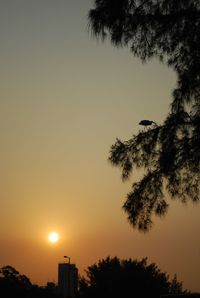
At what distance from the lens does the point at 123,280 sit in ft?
181

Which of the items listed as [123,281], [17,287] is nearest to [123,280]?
[123,281]

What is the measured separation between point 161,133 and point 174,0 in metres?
3.37

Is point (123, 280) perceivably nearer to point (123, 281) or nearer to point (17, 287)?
point (123, 281)

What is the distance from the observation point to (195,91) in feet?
44.5

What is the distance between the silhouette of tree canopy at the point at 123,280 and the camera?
5444cm

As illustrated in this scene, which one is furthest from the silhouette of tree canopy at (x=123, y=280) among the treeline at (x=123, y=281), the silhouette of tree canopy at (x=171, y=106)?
the silhouette of tree canopy at (x=171, y=106)

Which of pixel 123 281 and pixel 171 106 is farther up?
pixel 123 281

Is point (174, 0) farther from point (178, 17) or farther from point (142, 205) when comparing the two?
point (142, 205)

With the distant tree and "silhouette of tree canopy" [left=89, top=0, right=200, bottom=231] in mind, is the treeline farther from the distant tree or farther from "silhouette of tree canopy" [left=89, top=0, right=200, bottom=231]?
"silhouette of tree canopy" [left=89, top=0, right=200, bottom=231]

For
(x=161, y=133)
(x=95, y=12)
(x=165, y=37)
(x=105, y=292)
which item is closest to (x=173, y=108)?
(x=161, y=133)

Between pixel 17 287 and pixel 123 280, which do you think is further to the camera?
pixel 17 287

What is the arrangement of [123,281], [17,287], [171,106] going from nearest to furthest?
[171,106]
[123,281]
[17,287]

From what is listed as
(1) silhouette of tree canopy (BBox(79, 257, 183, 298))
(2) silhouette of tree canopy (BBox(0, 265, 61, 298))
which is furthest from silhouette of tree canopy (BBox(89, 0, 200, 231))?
(2) silhouette of tree canopy (BBox(0, 265, 61, 298))

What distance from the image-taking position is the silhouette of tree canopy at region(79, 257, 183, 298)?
5444 cm
